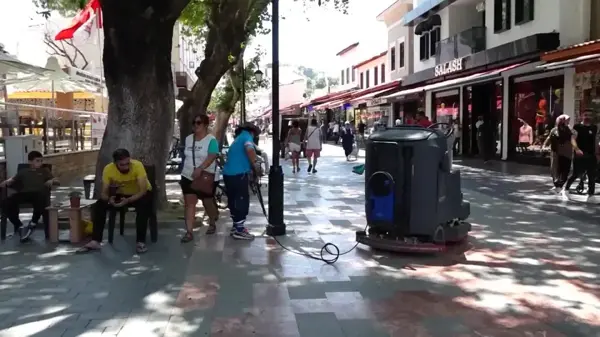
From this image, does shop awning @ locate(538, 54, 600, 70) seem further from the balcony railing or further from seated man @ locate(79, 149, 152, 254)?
seated man @ locate(79, 149, 152, 254)

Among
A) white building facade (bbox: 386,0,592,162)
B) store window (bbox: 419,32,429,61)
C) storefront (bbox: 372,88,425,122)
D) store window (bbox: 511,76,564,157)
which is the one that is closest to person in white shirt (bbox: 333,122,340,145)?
storefront (bbox: 372,88,425,122)

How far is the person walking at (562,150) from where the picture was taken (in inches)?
456

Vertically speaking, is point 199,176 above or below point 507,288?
above

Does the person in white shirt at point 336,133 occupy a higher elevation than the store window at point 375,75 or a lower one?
lower

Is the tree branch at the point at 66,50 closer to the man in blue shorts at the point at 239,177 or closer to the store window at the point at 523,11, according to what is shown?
the store window at the point at 523,11

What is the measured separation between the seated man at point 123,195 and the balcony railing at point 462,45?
669 inches

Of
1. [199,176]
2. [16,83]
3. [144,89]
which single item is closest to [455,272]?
[199,176]

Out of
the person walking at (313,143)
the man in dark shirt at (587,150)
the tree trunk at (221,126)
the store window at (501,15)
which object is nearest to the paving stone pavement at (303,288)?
the man in dark shirt at (587,150)

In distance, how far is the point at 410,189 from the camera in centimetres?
670

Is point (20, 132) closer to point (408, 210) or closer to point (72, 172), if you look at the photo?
point (72, 172)

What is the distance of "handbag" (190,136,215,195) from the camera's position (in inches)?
299

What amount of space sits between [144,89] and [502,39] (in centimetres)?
1448

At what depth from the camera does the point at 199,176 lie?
7.56 metres

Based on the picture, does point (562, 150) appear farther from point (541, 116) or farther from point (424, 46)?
point (424, 46)
